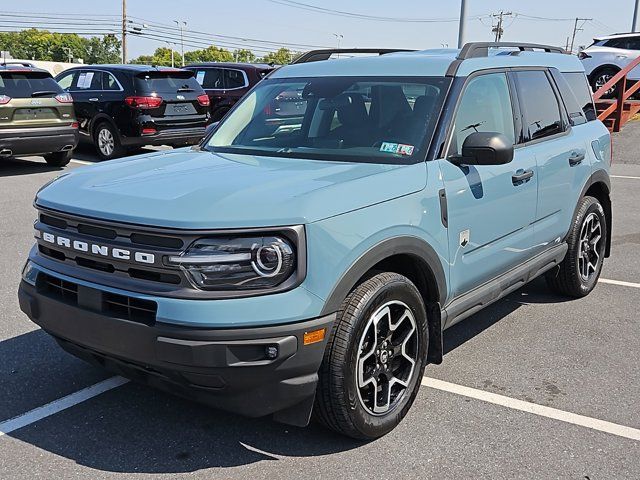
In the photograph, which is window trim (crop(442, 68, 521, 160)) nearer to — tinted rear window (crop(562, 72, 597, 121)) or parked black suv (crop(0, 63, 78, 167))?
tinted rear window (crop(562, 72, 597, 121))

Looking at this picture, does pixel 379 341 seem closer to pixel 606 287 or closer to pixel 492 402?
pixel 492 402

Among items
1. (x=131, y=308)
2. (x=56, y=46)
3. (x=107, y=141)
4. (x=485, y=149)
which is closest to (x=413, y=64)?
(x=485, y=149)

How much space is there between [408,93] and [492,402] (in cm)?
182

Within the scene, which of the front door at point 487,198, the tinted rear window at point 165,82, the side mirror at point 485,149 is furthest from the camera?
the tinted rear window at point 165,82

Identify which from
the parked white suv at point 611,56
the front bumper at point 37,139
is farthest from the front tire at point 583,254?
the parked white suv at point 611,56

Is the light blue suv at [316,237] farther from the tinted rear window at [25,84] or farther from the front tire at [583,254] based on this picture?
the tinted rear window at [25,84]

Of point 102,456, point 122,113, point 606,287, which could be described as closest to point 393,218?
point 102,456

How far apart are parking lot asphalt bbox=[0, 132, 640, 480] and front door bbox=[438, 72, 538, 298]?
613mm

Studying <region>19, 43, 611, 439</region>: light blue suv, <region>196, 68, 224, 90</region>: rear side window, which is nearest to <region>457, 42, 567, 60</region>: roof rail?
<region>19, 43, 611, 439</region>: light blue suv

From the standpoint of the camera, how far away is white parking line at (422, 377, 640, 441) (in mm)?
3471

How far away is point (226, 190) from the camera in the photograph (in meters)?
3.08

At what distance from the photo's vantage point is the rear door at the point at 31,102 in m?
10.7

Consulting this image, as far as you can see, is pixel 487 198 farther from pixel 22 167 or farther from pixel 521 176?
pixel 22 167

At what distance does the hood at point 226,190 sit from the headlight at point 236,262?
0.08 meters
